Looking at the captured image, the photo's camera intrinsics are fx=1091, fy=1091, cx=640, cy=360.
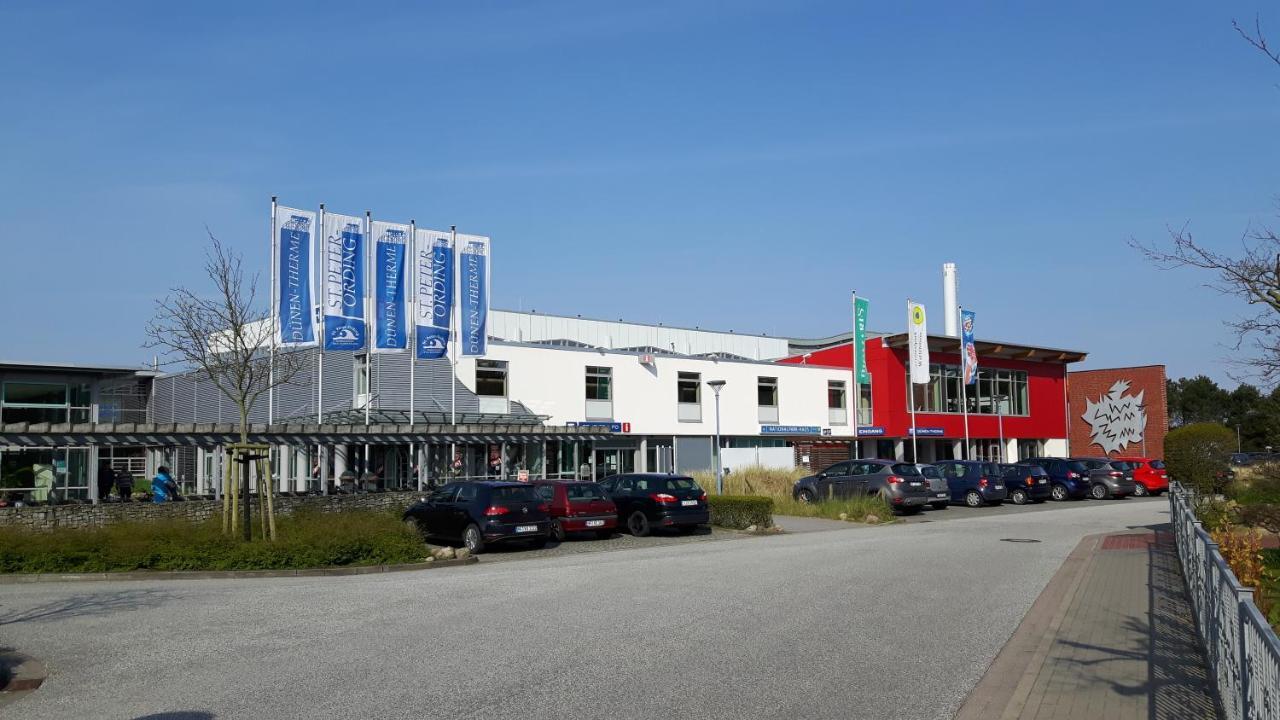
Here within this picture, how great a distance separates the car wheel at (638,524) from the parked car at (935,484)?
10885mm

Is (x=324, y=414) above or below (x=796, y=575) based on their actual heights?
above

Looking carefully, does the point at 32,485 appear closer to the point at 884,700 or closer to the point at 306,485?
the point at 306,485

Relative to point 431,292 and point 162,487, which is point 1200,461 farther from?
point 162,487

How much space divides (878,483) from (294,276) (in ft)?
56.2

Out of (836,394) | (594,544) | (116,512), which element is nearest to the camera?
(116,512)

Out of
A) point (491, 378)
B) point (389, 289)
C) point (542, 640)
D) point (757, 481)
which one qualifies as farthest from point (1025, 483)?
point (542, 640)

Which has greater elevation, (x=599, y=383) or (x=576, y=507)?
(x=599, y=383)

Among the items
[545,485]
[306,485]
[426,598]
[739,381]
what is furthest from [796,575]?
[739,381]

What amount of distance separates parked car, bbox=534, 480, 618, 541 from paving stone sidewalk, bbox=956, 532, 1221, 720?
11.1m

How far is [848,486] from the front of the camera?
32219 millimetres

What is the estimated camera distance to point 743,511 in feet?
86.8

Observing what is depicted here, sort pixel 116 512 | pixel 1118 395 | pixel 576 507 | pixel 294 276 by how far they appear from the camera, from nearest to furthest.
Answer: pixel 116 512, pixel 576 507, pixel 294 276, pixel 1118 395

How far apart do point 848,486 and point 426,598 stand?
20694 mm

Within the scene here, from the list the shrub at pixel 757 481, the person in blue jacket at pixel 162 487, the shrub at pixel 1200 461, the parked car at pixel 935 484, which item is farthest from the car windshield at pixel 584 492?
the shrub at pixel 1200 461
